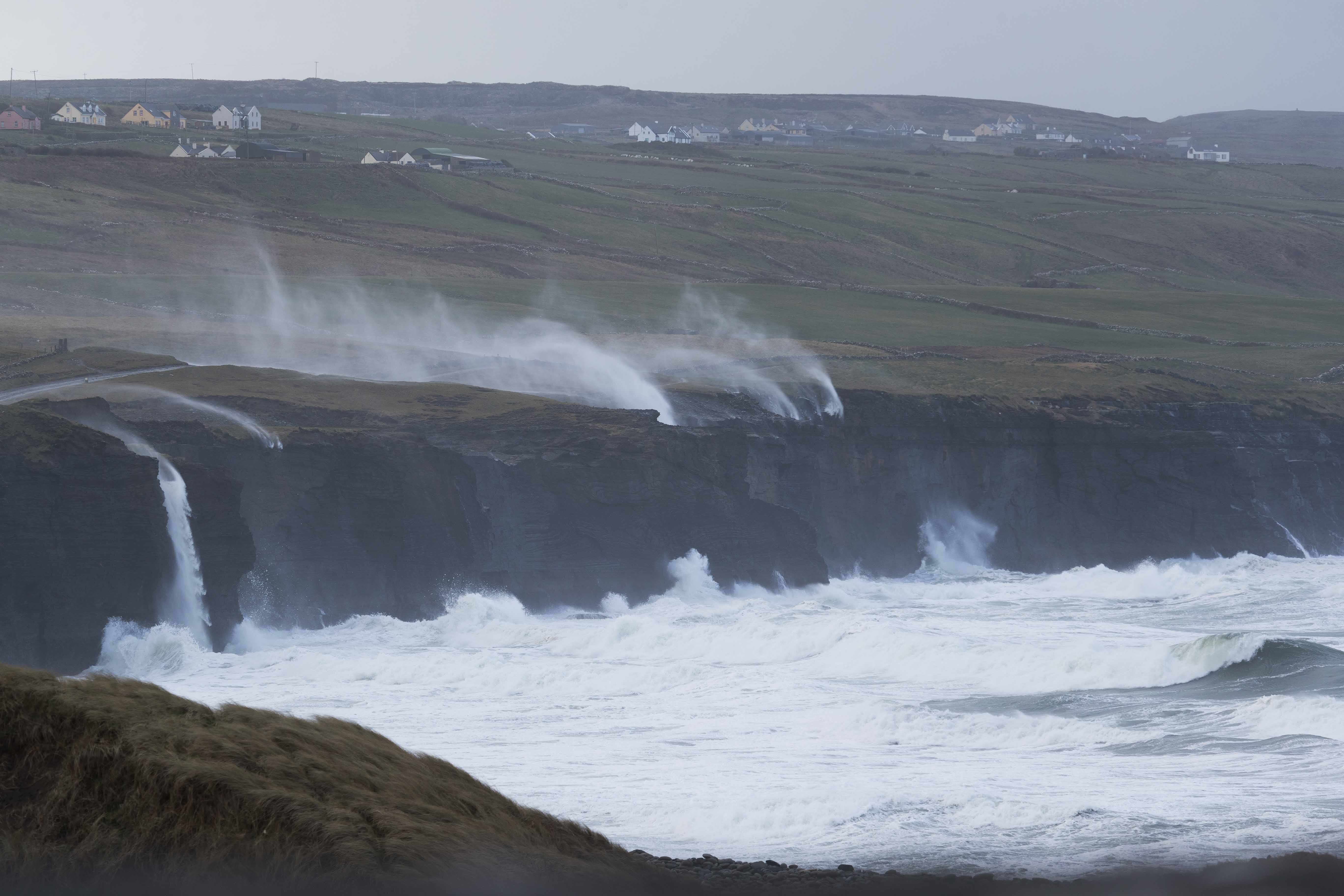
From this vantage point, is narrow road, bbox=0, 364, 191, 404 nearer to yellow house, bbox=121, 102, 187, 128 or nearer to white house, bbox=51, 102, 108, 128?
white house, bbox=51, 102, 108, 128

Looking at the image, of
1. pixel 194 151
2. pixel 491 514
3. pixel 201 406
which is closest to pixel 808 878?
pixel 491 514

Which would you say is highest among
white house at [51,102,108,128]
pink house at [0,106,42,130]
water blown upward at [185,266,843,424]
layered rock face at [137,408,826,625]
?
white house at [51,102,108,128]

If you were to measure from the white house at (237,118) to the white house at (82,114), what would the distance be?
1210 centimetres

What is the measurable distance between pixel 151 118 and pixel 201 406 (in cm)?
13597

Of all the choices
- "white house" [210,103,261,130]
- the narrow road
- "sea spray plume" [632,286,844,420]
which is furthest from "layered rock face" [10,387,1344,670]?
"white house" [210,103,261,130]

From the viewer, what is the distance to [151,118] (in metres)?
170

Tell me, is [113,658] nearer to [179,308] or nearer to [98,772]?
[98,772]

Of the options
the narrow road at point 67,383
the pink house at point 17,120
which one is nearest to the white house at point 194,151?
the pink house at point 17,120

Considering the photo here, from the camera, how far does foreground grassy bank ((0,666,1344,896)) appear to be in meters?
12.8

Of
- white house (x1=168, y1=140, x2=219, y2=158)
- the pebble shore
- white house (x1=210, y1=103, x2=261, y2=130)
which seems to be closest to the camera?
the pebble shore

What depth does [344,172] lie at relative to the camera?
117 meters

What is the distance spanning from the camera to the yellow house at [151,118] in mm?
162875

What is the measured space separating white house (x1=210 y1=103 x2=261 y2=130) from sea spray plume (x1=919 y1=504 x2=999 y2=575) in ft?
411

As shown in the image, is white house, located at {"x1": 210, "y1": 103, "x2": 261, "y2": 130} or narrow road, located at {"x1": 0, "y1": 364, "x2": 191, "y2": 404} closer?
narrow road, located at {"x1": 0, "y1": 364, "x2": 191, "y2": 404}
